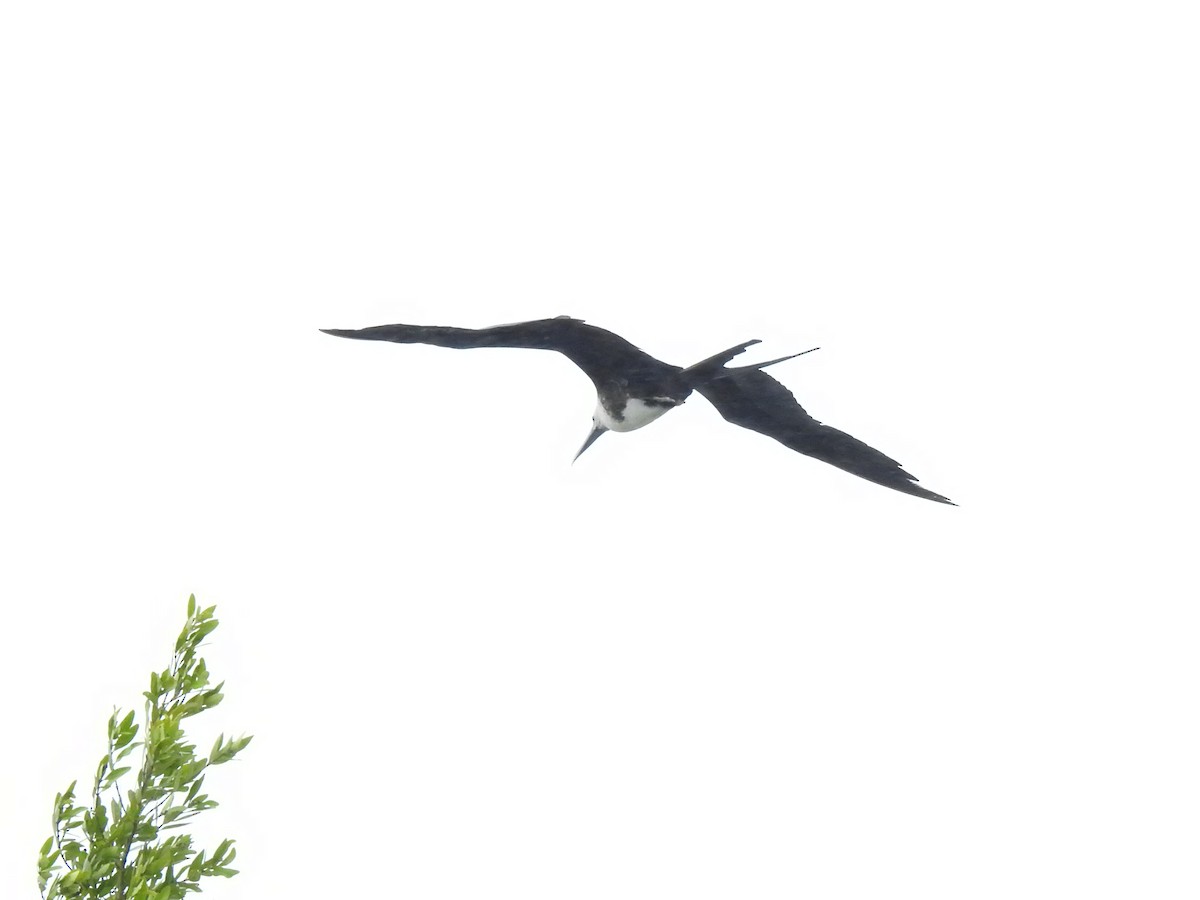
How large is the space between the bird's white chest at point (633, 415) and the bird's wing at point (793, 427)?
62 centimetres

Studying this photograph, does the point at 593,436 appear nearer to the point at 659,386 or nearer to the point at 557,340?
the point at 659,386

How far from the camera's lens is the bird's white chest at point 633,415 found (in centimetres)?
981

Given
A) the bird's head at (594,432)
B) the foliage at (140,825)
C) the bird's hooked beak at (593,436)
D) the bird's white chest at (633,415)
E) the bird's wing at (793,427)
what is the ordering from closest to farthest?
1. the foliage at (140,825)
2. the bird's white chest at (633,415)
3. the bird's wing at (793,427)
4. the bird's head at (594,432)
5. the bird's hooked beak at (593,436)

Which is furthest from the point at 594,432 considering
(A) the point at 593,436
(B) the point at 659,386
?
(B) the point at 659,386

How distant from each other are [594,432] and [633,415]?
1168 mm

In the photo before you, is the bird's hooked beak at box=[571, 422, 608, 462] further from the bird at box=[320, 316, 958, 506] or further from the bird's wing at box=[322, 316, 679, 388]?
the bird's wing at box=[322, 316, 679, 388]

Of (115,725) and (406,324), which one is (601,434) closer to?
(406,324)

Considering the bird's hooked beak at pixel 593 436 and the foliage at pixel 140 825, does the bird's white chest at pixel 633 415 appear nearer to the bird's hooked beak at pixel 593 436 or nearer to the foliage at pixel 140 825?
the bird's hooked beak at pixel 593 436

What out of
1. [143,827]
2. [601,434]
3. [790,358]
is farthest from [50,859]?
[601,434]

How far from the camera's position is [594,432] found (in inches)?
436

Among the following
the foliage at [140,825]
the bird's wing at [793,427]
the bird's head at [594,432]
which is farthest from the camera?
the bird's head at [594,432]

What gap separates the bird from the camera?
8.19 metres

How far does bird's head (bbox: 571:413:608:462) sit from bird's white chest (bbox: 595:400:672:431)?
27 cm

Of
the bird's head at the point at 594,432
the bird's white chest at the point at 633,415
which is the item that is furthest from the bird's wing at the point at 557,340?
the bird's head at the point at 594,432
